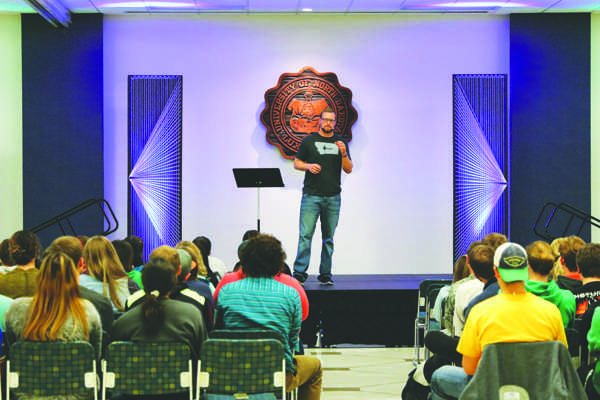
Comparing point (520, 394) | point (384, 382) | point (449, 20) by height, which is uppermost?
point (449, 20)

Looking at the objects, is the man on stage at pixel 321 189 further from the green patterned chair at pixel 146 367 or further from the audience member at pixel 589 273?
the green patterned chair at pixel 146 367

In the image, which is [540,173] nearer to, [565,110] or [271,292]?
[565,110]

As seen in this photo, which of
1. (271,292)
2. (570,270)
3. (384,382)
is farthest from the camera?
(384,382)

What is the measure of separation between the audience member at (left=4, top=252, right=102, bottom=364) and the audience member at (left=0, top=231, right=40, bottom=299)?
757 millimetres

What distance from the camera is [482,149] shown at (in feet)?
27.2

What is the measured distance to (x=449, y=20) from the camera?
8617 millimetres

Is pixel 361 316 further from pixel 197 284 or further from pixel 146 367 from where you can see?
pixel 146 367

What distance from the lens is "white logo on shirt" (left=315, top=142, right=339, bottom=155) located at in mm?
6535

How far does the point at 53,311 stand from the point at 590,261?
102 inches

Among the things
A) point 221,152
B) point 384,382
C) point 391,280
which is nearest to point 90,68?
point 221,152

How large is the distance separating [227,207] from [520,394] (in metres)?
6.25

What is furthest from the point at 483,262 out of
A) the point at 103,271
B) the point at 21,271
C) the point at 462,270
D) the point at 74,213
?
the point at 74,213

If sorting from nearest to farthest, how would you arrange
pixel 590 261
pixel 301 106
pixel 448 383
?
1. pixel 448 383
2. pixel 590 261
3. pixel 301 106

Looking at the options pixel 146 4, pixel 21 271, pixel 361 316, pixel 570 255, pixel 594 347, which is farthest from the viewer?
pixel 146 4
